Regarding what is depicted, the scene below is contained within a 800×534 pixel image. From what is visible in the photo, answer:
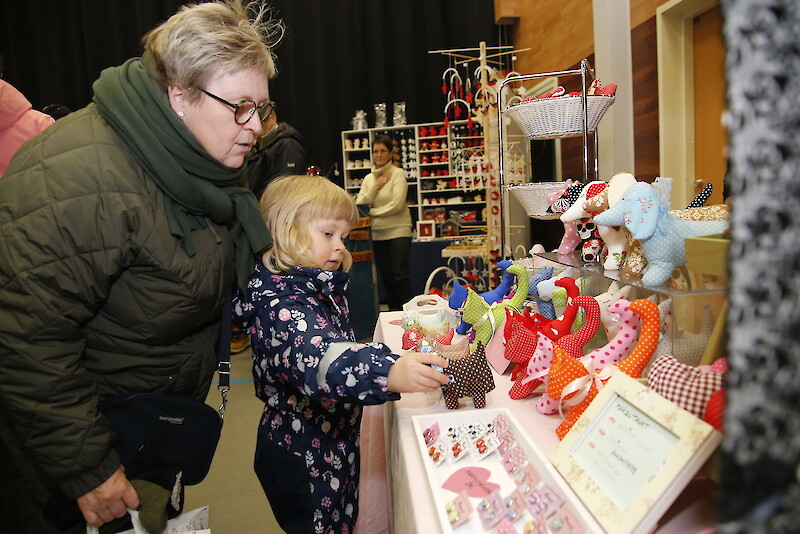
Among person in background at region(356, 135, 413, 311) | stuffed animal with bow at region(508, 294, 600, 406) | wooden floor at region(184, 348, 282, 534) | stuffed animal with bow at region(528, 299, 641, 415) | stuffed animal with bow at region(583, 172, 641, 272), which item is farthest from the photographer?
person in background at region(356, 135, 413, 311)

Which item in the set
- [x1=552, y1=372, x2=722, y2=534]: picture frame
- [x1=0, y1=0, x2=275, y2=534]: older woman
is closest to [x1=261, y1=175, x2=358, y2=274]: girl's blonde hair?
[x1=0, y1=0, x2=275, y2=534]: older woman

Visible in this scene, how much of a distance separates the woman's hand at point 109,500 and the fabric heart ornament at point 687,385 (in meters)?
0.86

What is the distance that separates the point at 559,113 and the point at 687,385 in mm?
1384

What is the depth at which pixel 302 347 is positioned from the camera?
1.10m

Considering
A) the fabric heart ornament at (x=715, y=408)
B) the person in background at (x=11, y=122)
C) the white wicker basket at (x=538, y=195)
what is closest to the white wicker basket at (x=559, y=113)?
the white wicker basket at (x=538, y=195)

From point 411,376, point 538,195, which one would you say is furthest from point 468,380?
point 538,195

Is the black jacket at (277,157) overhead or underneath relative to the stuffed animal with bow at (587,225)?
overhead

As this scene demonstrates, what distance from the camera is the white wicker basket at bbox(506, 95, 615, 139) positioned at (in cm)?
193

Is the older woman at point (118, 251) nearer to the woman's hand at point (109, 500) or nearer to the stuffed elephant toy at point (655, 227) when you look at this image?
the woman's hand at point (109, 500)

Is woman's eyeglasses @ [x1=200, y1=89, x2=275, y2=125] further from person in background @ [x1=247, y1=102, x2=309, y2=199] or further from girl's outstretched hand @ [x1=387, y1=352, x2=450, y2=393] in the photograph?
person in background @ [x1=247, y1=102, x2=309, y2=199]

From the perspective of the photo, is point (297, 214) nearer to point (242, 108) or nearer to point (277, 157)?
point (242, 108)

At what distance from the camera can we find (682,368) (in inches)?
31.4

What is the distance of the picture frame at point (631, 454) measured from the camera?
639 mm

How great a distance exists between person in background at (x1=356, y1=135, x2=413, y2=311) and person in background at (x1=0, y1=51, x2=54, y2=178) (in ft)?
10.9
